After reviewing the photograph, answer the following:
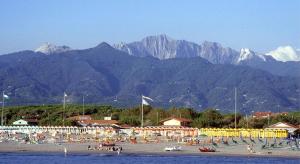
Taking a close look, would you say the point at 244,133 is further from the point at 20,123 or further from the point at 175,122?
the point at 20,123

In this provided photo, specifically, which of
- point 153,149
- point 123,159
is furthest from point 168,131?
point 123,159

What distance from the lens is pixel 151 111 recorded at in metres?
119

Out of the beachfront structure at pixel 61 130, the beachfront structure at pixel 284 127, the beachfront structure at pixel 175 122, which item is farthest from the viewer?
the beachfront structure at pixel 175 122

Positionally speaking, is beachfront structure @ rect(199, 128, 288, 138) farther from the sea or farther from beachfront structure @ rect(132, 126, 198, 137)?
the sea

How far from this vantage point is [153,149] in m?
69.0

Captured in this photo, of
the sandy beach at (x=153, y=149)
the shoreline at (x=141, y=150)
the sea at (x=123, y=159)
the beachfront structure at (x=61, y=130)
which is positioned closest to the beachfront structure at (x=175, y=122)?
the beachfront structure at (x=61, y=130)

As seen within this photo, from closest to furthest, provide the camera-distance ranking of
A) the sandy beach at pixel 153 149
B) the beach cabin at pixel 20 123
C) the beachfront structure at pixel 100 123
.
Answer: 1. the sandy beach at pixel 153 149
2. the beachfront structure at pixel 100 123
3. the beach cabin at pixel 20 123

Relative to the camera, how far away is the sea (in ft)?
188

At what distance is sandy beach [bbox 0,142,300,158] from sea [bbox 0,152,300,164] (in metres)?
2.31

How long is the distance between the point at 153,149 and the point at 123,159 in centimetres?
925

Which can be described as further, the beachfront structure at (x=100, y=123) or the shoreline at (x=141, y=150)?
the beachfront structure at (x=100, y=123)

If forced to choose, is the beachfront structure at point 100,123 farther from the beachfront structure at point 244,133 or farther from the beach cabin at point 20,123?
the beachfront structure at point 244,133

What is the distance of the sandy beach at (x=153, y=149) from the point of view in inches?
2562

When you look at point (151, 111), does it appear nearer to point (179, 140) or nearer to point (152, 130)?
point (152, 130)
